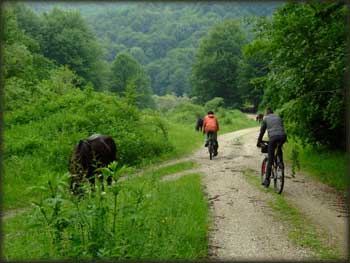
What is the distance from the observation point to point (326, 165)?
14008 millimetres

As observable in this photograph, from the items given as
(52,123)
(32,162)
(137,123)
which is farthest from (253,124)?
(32,162)

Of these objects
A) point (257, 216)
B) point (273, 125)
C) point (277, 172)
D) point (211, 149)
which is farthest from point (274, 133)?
point (211, 149)

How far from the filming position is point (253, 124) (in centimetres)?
4703

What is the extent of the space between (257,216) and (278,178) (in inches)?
94.2

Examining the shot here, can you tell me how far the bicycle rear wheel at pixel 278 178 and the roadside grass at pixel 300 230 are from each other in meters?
0.18

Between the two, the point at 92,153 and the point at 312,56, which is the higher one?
the point at 312,56

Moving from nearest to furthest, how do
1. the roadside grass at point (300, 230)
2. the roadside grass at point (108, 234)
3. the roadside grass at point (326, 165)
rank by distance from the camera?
1. the roadside grass at point (108, 234)
2. the roadside grass at point (300, 230)
3. the roadside grass at point (326, 165)

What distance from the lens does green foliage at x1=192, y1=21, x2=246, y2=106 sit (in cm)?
7212

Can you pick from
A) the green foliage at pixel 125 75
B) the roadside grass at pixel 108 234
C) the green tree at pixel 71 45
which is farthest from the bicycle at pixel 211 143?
the green foliage at pixel 125 75

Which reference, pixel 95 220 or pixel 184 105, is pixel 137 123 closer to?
pixel 95 220

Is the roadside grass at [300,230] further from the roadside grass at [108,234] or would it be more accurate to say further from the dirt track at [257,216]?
the roadside grass at [108,234]

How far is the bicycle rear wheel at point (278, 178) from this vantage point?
34.8ft

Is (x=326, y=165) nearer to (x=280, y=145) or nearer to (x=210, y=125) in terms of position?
(x=280, y=145)

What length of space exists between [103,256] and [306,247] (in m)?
3.46
